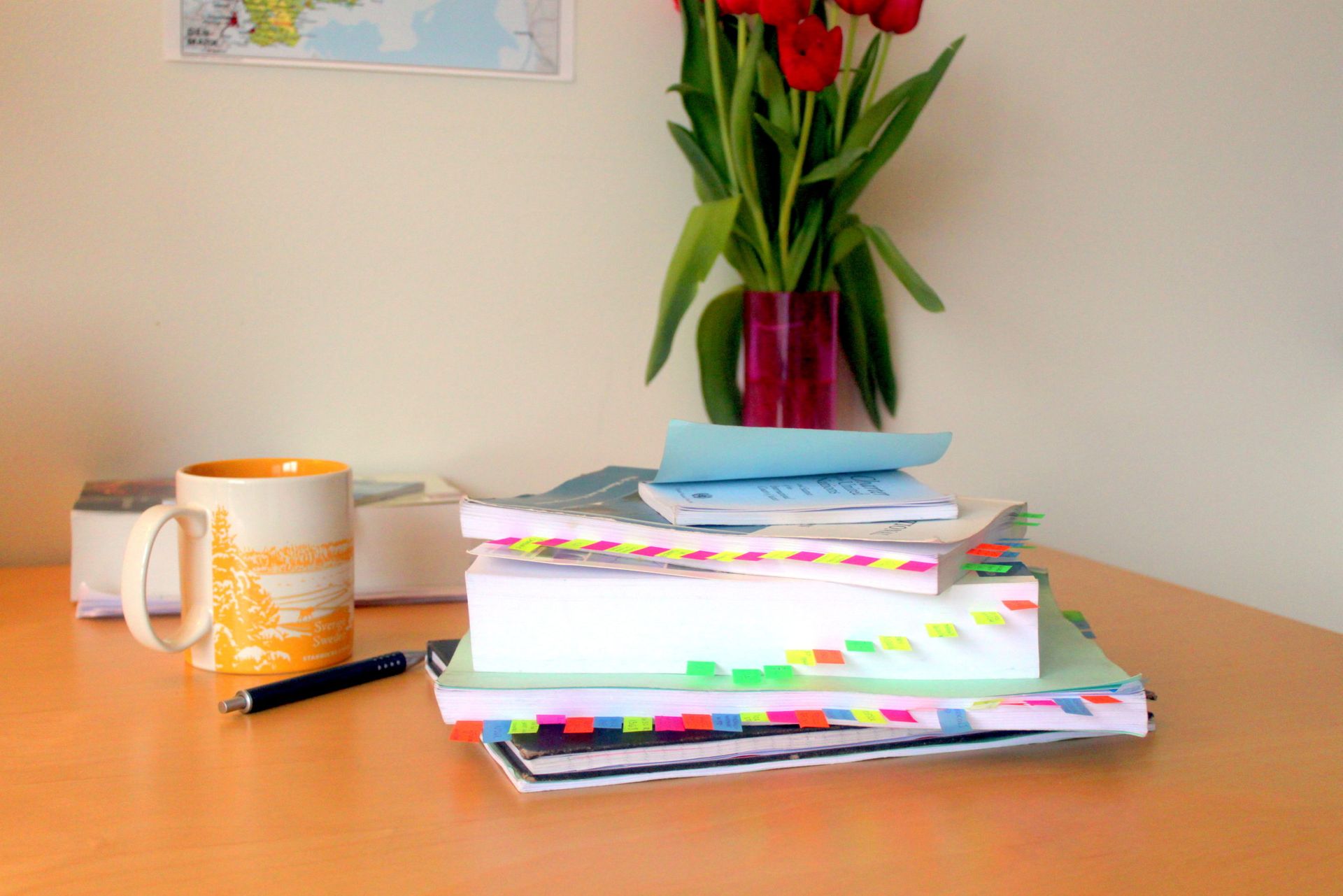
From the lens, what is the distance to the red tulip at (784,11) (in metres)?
0.73

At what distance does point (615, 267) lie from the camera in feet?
2.98

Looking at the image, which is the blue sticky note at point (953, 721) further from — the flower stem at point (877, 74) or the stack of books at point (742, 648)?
the flower stem at point (877, 74)

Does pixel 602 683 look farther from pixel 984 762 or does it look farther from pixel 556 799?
pixel 984 762

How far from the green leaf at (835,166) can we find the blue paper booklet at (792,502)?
0.36 m

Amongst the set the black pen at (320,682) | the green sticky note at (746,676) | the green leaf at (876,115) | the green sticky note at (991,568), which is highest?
the green leaf at (876,115)

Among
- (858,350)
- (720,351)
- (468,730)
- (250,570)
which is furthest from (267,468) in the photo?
(858,350)

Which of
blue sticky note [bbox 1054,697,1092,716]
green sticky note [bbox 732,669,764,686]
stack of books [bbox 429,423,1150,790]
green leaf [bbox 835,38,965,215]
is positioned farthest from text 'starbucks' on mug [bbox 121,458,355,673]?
green leaf [bbox 835,38,965,215]

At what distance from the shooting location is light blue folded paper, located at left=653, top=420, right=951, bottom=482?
0.46 m

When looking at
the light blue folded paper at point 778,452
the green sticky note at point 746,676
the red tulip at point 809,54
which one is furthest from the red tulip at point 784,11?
the green sticky note at point 746,676

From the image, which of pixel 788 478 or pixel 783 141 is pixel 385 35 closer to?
pixel 783 141

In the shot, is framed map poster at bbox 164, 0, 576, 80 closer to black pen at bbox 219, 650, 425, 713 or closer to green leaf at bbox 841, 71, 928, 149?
green leaf at bbox 841, 71, 928, 149

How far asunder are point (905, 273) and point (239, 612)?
53 centimetres

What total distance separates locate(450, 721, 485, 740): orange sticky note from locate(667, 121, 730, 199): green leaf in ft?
1.84

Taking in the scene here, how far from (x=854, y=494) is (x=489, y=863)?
24 centimetres
